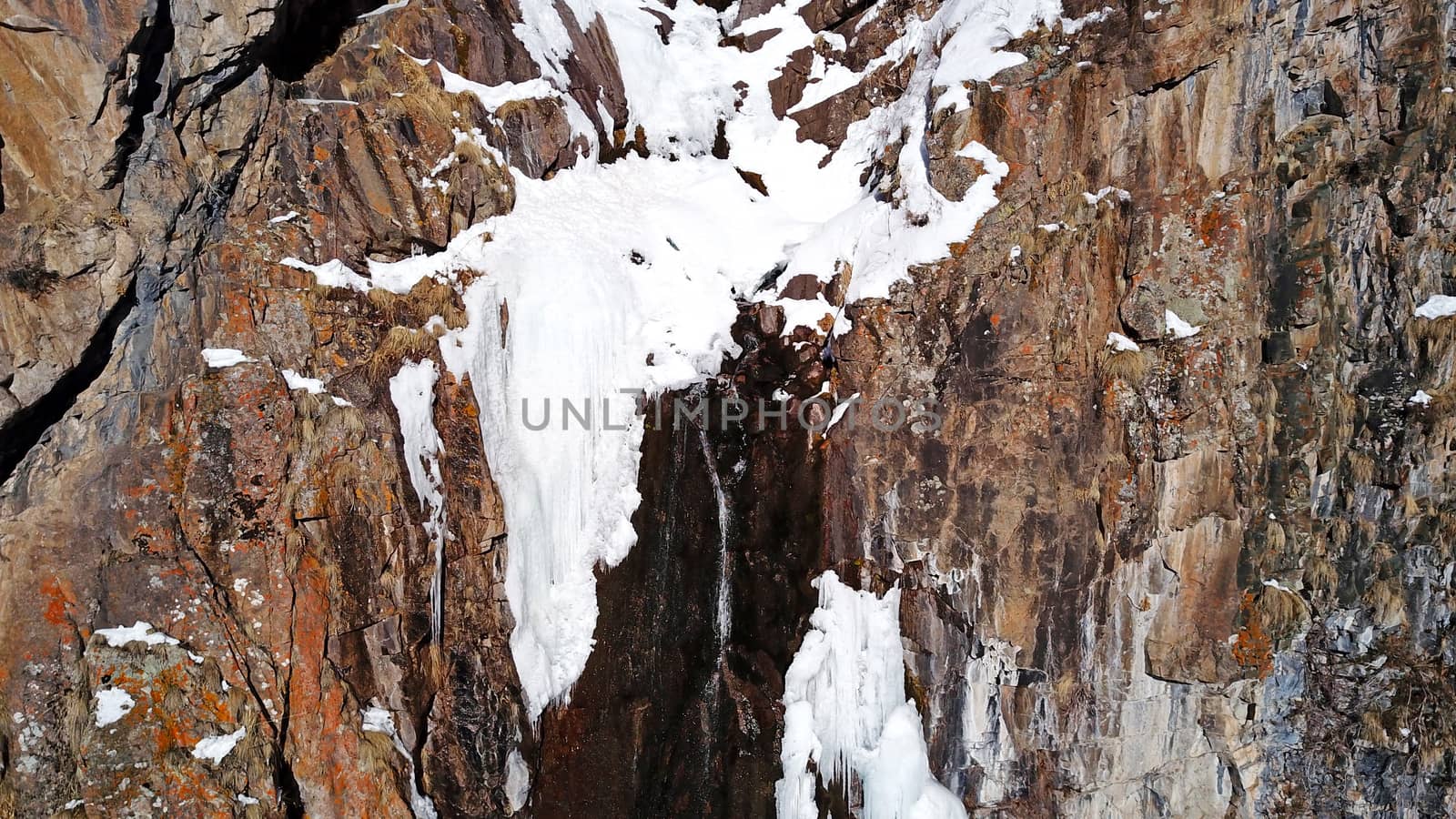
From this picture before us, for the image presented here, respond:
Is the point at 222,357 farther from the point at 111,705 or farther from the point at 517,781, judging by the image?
the point at 517,781

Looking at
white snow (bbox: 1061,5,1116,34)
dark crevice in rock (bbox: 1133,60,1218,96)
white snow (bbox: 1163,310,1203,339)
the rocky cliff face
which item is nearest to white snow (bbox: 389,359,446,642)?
the rocky cliff face

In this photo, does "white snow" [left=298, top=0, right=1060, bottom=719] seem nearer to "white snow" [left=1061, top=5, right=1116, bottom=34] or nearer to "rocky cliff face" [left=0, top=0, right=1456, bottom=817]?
"rocky cliff face" [left=0, top=0, right=1456, bottom=817]

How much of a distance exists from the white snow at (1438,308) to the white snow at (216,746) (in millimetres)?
9770

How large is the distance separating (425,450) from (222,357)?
172 centimetres

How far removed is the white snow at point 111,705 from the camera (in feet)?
18.3

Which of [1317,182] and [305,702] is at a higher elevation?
[1317,182]

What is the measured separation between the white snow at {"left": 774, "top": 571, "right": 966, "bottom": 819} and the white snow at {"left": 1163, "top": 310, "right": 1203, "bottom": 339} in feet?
11.2

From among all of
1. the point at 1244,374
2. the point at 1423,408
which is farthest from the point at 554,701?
the point at 1423,408

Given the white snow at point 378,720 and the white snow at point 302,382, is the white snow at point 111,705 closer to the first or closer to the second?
the white snow at point 378,720

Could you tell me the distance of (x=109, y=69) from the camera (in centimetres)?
568

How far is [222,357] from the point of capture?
620 cm

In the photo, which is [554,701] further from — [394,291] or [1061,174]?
[1061,174]

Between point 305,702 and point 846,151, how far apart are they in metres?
7.83

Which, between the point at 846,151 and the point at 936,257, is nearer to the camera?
the point at 936,257
